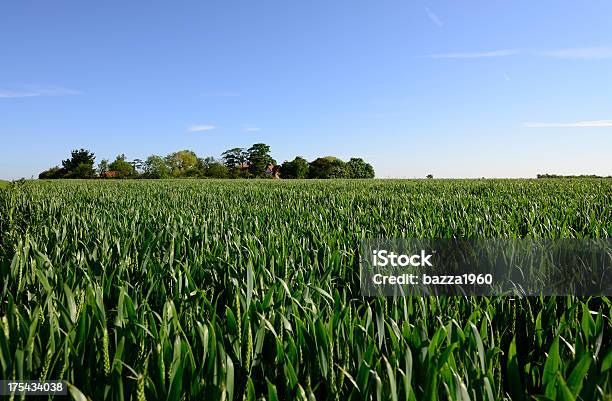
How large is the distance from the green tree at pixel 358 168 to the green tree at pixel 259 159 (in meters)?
18.0

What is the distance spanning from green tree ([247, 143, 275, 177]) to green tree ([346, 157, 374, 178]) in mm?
18021

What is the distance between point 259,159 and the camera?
302ft

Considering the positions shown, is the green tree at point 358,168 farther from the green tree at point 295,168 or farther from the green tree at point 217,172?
the green tree at point 217,172

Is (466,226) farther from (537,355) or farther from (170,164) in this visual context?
(170,164)

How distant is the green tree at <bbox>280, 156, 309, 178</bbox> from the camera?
283 feet

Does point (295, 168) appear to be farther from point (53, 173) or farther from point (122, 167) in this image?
point (53, 173)

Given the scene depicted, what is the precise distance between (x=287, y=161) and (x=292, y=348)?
300 ft

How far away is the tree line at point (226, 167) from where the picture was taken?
77.6m

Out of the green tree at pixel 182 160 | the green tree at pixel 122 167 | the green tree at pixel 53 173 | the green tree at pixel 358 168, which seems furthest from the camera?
the green tree at pixel 182 160

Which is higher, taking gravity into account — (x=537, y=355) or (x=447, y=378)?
(x=447, y=378)

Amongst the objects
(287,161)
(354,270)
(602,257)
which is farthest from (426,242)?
(287,161)

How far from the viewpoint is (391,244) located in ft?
9.78

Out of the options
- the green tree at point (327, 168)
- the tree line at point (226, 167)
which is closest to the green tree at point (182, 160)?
the tree line at point (226, 167)

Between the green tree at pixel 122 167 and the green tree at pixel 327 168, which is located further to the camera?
the green tree at pixel 327 168
